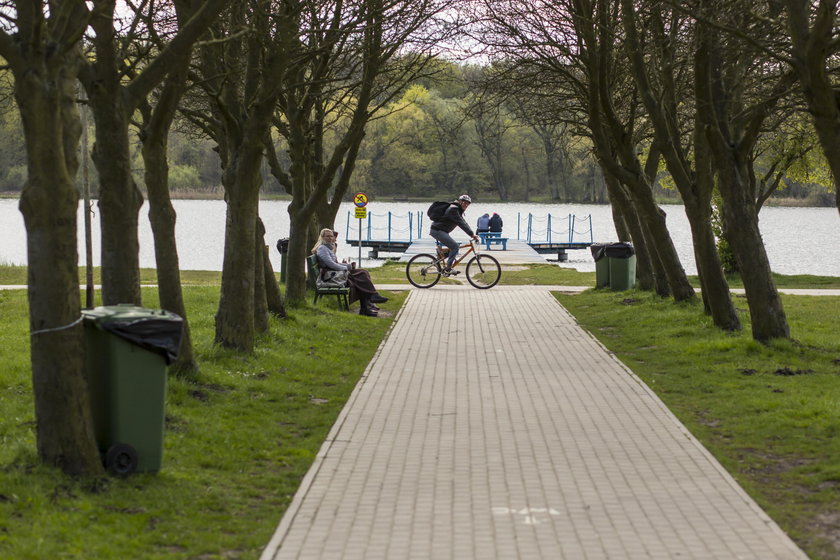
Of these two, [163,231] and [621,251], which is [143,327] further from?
[621,251]

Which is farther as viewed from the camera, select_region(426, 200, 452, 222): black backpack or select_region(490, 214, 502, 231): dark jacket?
select_region(490, 214, 502, 231): dark jacket

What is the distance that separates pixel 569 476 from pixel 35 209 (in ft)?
11.6

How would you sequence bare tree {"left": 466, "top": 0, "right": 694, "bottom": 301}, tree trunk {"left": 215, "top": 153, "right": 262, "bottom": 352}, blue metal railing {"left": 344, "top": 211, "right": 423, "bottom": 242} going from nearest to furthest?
tree trunk {"left": 215, "top": 153, "right": 262, "bottom": 352} → bare tree {"left": 466, "top": 0, "right": 694, "bottom": 301} → blue metal railing {"left": 344, "top": 211, "right": 423, "bottom": 242}

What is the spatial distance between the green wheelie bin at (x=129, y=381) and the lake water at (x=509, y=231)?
3217cm

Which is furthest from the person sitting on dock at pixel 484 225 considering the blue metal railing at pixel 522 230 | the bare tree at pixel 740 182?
Result: the bare tree at pixel 740 182

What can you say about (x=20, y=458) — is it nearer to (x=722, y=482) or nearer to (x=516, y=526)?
(x=516, y=526)

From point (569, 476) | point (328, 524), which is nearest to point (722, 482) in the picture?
point (569, 476)

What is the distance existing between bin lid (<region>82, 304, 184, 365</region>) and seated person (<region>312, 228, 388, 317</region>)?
1177cm

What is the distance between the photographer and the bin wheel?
23.5 feet

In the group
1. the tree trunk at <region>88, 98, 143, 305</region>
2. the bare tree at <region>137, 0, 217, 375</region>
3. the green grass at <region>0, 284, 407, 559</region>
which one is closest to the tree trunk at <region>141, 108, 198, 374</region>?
the bare tree at <region>137, 0, 217, 375</region>

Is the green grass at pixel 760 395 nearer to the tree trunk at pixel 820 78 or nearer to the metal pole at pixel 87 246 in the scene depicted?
the tree trunk at pixel 820 78

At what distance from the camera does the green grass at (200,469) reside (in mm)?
5984

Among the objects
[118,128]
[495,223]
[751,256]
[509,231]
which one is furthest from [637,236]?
[509,231]

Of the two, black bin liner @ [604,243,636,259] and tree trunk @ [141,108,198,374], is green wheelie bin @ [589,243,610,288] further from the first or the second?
tree trunk @ [141,108,198,374]
